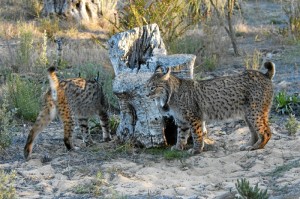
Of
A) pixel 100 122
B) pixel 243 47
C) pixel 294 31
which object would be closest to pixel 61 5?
pixel 243 47

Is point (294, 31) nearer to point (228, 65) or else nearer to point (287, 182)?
point (228, 65)

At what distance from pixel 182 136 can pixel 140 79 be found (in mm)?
1011

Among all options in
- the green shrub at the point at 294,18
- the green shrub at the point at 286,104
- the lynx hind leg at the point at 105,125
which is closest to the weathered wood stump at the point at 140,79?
the lynx hind leg at the point at 105,125

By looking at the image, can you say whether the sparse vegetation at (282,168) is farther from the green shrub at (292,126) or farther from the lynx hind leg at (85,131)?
the lynx hind leg at (85,131)

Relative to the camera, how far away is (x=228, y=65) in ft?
49.3

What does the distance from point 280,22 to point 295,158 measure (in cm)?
1254

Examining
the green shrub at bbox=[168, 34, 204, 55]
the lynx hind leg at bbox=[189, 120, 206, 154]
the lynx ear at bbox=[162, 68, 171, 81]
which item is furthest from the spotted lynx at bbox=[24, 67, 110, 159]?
the green shrub at bbox=[168, 34, 204, 55]

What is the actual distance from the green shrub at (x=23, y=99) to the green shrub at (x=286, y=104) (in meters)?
4.04

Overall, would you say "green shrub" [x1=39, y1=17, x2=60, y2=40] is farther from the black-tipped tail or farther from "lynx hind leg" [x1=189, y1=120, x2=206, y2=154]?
the black-tipped tail

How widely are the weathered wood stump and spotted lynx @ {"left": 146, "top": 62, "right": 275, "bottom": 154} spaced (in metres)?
0.26

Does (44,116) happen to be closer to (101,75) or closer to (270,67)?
(270,67)

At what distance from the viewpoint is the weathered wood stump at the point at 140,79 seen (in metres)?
9.01

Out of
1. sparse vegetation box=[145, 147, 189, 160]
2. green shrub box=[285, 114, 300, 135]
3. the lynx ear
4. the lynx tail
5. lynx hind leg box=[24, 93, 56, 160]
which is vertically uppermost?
the lynx ear

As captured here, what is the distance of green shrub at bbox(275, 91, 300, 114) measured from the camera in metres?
10.8
